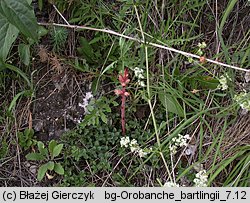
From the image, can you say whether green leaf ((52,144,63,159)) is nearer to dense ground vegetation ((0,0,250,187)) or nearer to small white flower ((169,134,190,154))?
dense ground vegetation ((0,0,250,187))

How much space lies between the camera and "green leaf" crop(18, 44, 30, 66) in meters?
1.71

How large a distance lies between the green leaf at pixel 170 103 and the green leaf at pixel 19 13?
24.4 inches

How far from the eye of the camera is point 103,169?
1.72m

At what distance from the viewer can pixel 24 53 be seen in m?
1.71

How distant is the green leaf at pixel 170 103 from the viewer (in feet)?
5.60

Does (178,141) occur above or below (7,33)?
below

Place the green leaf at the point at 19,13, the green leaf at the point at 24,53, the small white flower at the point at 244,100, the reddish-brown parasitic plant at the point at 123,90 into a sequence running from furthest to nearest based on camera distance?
1. the green leaf at the point at 24,53
2. the reddish-brown parasitic plant at the point at 123,90
3. the small white flower at the point at 244,100
4. the green leaf at the point at 19,13

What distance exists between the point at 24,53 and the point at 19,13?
1.60ft

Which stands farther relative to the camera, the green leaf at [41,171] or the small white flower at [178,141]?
the green leaf at [41,171]

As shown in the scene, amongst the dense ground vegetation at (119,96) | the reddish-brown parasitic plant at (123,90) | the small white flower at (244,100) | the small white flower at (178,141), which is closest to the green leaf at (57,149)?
the dense ground vegetation at (119,96)

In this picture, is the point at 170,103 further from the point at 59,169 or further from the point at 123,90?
the point at 59,169

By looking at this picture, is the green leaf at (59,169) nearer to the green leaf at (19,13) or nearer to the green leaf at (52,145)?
the green leaf at (52,145)

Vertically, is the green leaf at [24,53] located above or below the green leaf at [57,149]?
above

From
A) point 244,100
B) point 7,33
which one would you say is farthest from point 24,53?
point 244,100
